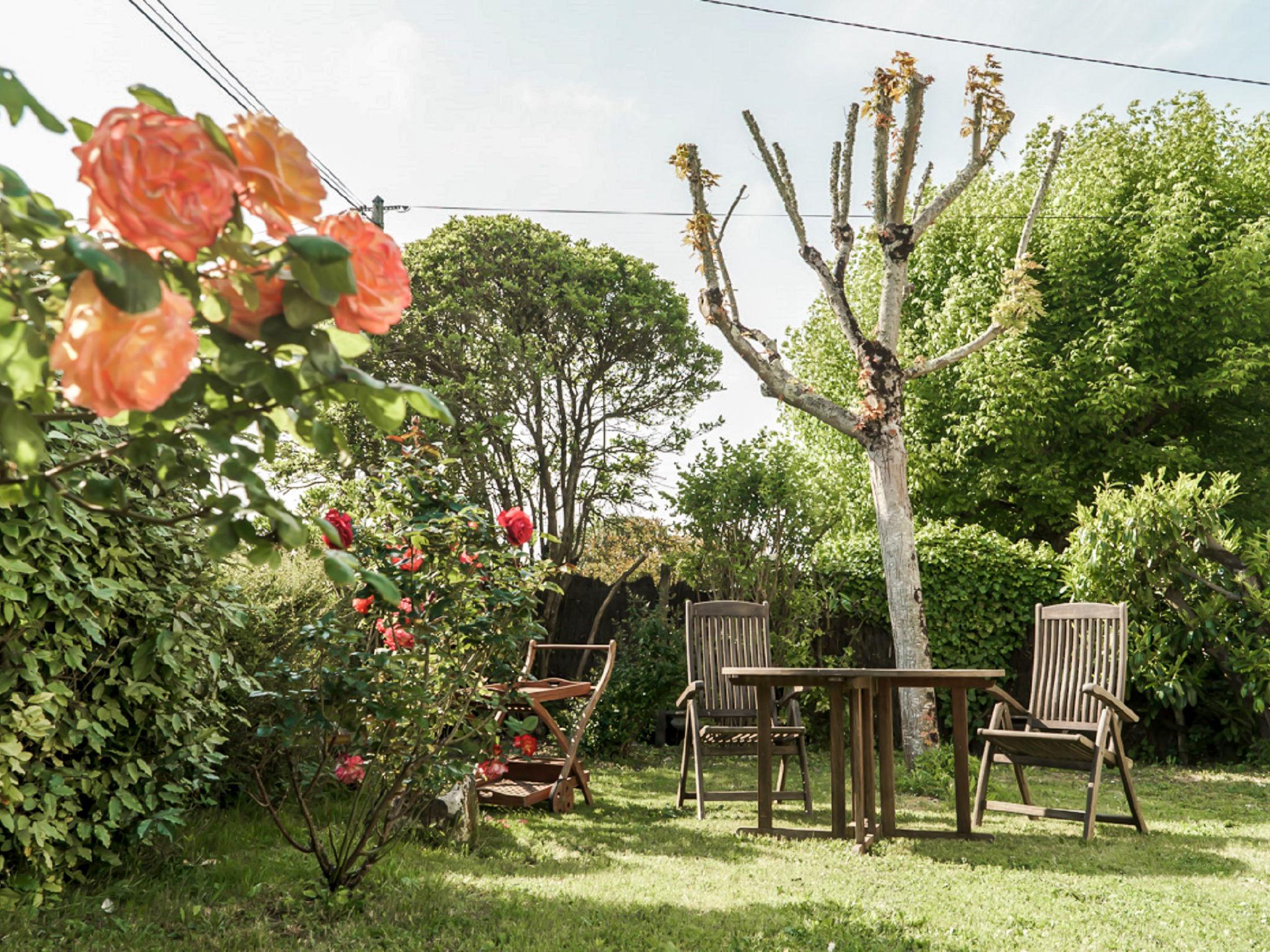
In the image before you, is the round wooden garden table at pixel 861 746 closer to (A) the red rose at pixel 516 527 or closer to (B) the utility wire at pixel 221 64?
(A) the red rose at pixel 516 527

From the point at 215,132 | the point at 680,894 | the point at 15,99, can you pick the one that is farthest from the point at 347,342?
the point at 680,894

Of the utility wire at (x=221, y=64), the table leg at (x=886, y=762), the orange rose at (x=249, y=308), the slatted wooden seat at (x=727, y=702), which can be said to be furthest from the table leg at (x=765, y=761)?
the utility wire at (x=221, y=64)

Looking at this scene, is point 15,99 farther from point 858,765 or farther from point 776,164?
point 776,164

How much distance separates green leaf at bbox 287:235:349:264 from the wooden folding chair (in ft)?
15.9

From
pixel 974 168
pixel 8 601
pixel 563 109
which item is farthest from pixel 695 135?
pixel 8 601

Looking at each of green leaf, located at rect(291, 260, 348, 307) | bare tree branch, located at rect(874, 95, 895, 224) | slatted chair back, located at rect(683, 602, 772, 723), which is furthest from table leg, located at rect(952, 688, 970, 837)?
bare tree branch, located at rect(874, 95, 895, 224)

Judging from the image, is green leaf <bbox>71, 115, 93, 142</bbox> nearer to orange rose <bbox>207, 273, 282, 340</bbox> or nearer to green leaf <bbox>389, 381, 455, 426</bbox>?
orange rose <bbox>207, 273, 282, 340</bbox>

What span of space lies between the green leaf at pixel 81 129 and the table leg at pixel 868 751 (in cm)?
429

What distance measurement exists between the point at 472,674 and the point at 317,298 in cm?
280

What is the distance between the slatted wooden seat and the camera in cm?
543

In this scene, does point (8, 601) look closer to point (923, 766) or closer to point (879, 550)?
point (923, 766)

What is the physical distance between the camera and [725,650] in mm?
Answer: 6172

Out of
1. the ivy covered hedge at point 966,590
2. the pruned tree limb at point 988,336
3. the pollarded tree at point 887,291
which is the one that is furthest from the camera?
the ivy covered hedge at point 966,590

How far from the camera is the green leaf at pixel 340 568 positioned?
2.86 feet
